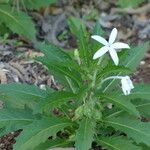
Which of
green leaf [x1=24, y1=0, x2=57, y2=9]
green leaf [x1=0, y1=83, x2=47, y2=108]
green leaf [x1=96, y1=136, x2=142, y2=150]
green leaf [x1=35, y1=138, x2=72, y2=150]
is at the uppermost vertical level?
green leaf [x1=24, y1=0, x2=57, y2=9]

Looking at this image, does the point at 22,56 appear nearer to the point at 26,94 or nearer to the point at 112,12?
the point at 26,94

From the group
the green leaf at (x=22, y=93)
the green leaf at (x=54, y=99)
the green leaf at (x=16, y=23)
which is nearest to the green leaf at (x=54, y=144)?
the green leaf at (x=22, y=93)

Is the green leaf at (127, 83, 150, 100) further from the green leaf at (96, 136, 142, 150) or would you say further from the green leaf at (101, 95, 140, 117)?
the green leaf at (96, 136, 142, 150)

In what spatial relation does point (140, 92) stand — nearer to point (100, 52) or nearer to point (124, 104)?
point (124, 104)

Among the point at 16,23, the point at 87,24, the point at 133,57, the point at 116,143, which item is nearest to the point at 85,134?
the point at 116,143

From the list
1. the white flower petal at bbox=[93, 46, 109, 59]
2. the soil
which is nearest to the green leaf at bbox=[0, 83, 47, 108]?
the white flower petal at bbox=[93, 46, 109, 59]

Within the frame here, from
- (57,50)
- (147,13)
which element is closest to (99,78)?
(57,50)
